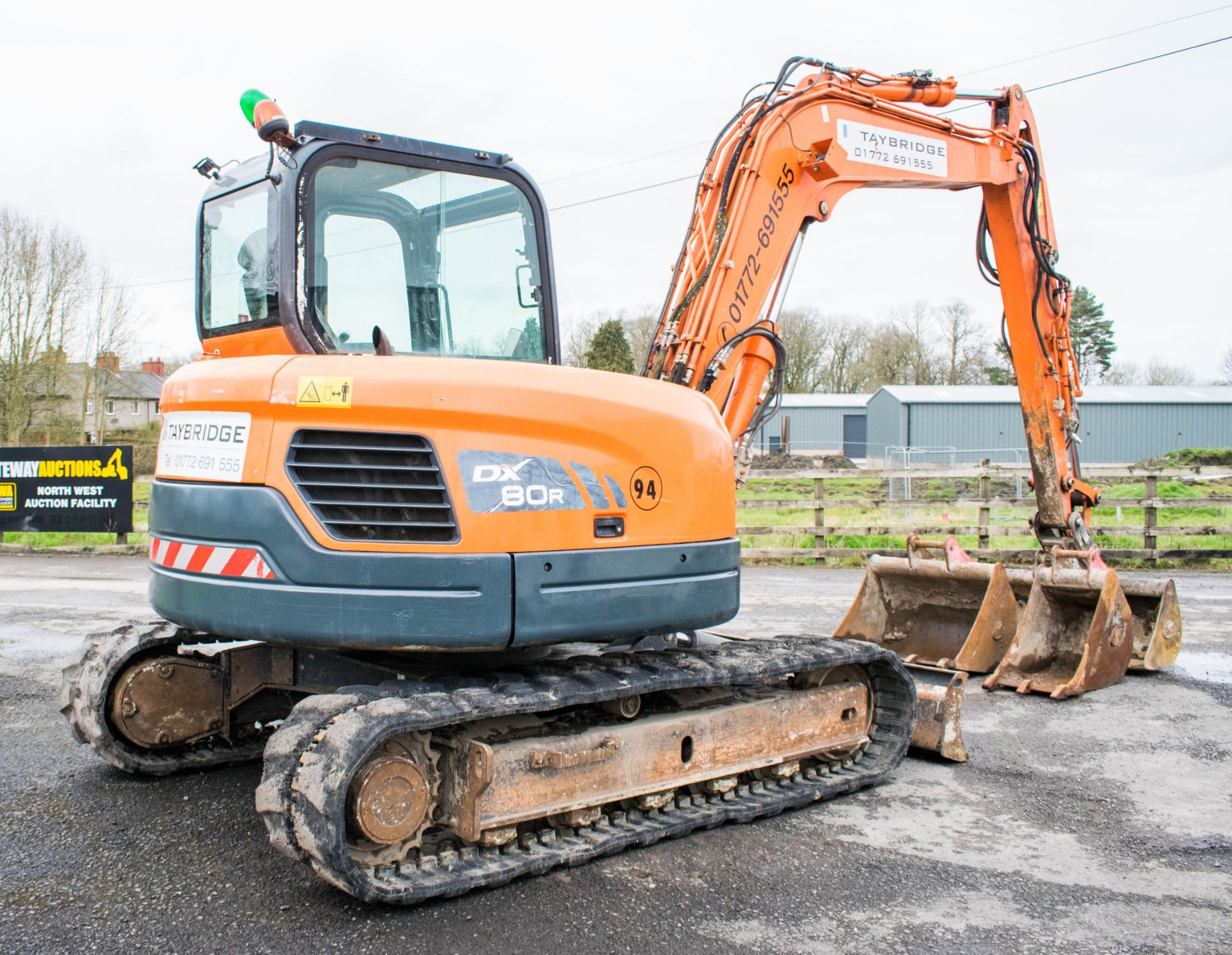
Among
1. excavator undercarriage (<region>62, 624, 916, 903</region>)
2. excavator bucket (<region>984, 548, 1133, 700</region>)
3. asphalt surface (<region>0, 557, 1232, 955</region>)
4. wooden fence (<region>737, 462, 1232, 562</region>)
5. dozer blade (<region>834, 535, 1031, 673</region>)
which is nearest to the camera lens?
asphalt surface (<region>0, 557, 1232, 955</region>)

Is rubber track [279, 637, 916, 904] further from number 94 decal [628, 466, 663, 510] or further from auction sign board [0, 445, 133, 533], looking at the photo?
auction sign board [0, 445, 133, 533]

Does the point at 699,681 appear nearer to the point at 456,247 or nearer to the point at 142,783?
the point at 456,247

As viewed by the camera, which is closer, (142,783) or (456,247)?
(456,247)

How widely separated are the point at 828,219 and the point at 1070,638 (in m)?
3.40

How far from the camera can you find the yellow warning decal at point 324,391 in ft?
11.8

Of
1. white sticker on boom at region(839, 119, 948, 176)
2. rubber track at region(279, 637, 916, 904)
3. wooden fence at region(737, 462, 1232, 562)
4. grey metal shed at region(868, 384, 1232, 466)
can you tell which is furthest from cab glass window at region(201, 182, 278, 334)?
grey metal shed at region(868, 384, 1232, 466)

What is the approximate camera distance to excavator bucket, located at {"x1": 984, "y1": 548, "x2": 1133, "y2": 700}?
6598mm

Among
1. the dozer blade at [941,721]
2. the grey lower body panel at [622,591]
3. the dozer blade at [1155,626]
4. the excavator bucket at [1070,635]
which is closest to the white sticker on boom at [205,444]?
the grey lower body panel at [622,591]

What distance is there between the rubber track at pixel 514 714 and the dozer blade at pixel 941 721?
268 millimetres

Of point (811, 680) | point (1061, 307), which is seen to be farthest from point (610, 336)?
point (811, 680)

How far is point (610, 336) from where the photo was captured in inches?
1192

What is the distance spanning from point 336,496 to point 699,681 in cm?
171

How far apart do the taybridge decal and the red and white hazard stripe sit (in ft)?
2.60

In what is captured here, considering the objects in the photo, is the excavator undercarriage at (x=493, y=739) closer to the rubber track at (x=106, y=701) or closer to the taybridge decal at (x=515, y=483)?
the rubber track at (x=106, y=701)
